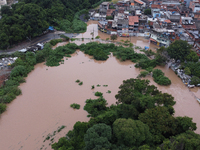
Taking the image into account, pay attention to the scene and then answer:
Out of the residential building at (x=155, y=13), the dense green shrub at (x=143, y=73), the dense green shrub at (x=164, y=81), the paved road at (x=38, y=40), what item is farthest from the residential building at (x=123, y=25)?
the dense green shrub at (x=164, y=81)

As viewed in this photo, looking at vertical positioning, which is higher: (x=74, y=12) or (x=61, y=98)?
(x=74, y=12)

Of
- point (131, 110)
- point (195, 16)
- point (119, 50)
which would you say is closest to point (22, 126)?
point (131, 110)

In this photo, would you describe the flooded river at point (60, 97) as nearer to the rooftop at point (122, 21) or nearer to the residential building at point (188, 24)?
the rooftop at point (122, 21)

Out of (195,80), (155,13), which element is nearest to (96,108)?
(195,80)

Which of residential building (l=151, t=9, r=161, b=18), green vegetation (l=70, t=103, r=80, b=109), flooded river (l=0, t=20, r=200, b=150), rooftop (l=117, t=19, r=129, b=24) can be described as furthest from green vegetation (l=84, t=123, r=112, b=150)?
residential building (l=151, t=9, r=161, b=18)

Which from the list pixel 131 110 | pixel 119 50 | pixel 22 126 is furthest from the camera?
pixel 119 50

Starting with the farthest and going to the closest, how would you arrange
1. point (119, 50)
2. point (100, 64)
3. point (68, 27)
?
point (68, 27), point (119, 50), point (100, 64)

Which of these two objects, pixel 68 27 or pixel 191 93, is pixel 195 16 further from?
pixel 68 27
